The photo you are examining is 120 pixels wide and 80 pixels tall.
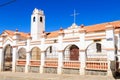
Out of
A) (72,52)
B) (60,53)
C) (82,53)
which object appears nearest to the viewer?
(82,53)

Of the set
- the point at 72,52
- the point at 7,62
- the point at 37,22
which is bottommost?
the point at 7,62

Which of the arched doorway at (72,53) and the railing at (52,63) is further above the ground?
the arched doorway at (72,53)

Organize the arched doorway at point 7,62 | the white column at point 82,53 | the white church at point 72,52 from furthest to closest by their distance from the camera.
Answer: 1. the arched doorway at point 7,62
2. the white column at point 82,53
3. the white church at point 72,52

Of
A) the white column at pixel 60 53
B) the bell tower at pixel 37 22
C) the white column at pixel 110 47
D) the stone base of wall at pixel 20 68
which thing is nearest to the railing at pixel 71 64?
the white column at pixel 60 53

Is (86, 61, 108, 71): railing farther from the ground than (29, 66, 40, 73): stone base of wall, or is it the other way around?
(86, 61, 108, 71): railing

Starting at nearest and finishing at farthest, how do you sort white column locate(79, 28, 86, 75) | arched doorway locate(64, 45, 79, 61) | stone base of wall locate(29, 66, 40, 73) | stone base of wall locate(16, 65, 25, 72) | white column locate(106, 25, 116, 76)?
white column locate(106, 25, 116, 76) < white column locate(79, 28, 86, 75) < stone base of wall locate(29, 66, 40, 73) < stone base of wall locate(16, 65, 25, 72) < arched doorway locate(64, 45, 79, 61)

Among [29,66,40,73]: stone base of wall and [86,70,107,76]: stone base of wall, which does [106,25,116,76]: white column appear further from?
[29,66,40,73]: stone base of wall

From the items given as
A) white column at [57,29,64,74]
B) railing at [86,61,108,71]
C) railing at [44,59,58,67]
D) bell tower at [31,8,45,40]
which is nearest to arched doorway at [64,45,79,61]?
railing at [44,59,58,67]

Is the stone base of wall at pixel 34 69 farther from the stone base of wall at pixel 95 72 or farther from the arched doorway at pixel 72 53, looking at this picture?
the stone base of wall at pixel 95 72

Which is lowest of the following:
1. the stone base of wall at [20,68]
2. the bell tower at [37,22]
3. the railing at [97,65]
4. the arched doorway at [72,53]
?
the stone base of wall at [20,68]

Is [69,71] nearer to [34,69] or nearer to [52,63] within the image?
[52,63]

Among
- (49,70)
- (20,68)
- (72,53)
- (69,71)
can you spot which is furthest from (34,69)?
(72,53)

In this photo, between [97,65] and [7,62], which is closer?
[97,65]

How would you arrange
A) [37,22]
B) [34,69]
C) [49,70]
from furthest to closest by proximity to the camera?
1. [37,22]
2. [34,69]
3. [49,70]
